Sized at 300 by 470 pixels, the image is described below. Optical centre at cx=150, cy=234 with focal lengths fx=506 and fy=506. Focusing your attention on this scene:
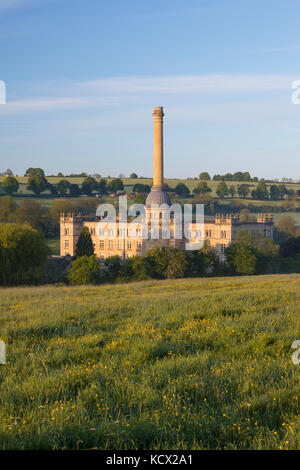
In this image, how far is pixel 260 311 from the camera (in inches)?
434

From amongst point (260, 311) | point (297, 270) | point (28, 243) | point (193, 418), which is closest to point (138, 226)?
point (297, 270)

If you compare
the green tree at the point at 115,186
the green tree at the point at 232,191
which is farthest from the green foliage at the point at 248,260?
the green tree at the point at 115,186

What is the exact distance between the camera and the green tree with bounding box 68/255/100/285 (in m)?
51.5

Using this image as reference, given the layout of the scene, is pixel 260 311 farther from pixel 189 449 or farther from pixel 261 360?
pixel 189 449

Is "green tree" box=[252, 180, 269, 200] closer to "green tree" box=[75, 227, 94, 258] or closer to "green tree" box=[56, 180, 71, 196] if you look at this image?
"green tree" box=[56, 180, 71, 196]

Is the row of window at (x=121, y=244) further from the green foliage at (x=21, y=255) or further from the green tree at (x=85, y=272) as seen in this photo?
the green foliage at (x=21, y=255)

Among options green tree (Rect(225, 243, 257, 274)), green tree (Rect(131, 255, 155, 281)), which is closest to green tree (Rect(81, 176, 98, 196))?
green tree (Rect(225, 243, 257, 274))

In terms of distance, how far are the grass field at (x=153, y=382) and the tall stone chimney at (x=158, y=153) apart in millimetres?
83650

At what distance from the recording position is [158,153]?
94.1 metres

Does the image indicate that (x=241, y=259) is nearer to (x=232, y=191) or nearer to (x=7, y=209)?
(x=7, y=209)

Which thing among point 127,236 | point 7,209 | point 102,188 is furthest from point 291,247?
point 102,188

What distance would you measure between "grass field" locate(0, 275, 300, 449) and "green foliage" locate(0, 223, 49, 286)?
1474 inches
